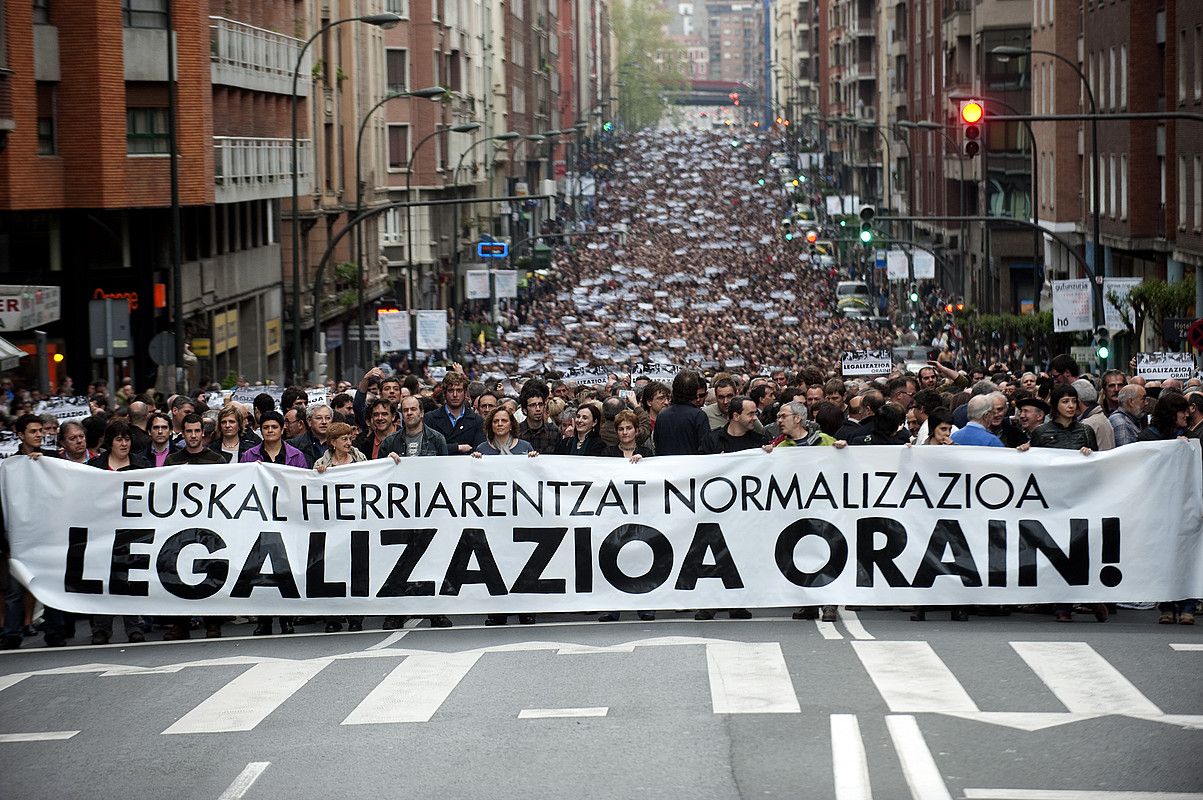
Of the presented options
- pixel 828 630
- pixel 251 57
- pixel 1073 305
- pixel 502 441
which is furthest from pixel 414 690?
pixel 251 57

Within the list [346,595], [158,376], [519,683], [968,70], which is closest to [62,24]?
[158,376]

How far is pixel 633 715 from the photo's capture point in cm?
1081

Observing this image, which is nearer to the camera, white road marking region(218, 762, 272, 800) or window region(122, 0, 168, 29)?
white road marking region(218, 762, 272, 800)

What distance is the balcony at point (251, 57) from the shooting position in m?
47.3

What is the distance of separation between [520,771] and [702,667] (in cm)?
280

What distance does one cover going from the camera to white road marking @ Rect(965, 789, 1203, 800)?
8.86m

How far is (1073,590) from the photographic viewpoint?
14.3 meters

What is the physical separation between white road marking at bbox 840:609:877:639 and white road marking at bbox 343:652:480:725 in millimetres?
2409

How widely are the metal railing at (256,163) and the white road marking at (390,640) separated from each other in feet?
106

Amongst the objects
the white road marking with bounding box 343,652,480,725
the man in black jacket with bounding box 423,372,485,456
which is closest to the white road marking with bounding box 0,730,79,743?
the white road marking with bounding box 343,652,480,725

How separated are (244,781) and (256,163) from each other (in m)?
41.9

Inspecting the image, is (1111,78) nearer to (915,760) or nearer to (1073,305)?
(1073,305)

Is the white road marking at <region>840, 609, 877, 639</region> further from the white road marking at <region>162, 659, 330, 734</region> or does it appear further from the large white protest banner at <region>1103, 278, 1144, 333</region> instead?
the large white protest banner at <region>1103, 278, 1144, 333</region>

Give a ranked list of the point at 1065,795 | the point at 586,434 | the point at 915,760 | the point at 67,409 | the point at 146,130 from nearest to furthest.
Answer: the point at 1065,795, the point at 915,760, the point at 586,434, the point at 67,409, the point at 146,130
